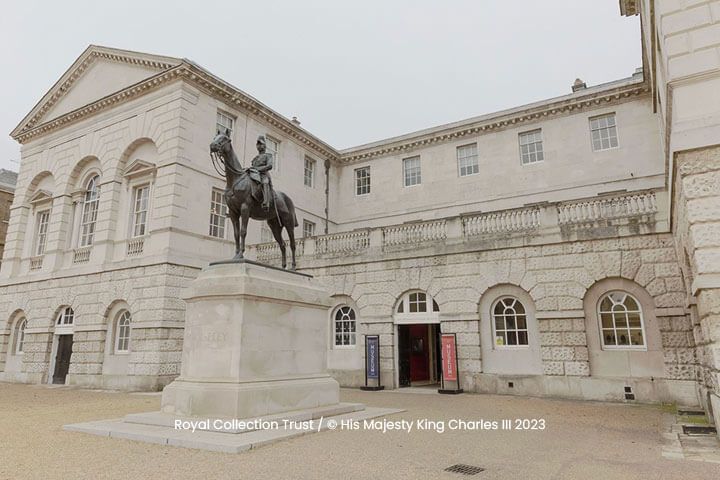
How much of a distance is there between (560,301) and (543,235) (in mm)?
2094

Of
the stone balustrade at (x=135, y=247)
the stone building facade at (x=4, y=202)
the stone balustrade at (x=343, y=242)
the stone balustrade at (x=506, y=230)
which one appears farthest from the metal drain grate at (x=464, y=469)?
the stone building facade at (x=4, y=202)

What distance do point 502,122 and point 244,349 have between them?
59.9ft

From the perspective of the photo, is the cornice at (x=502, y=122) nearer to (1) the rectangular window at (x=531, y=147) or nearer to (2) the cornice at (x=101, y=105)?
(1) the rectangular window at (x=531, y=147)

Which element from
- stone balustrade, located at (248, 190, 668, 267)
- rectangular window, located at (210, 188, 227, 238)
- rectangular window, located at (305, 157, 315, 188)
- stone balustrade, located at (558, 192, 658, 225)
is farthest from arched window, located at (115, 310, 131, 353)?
stone balustrade, located at (558, 192, 658, 225)

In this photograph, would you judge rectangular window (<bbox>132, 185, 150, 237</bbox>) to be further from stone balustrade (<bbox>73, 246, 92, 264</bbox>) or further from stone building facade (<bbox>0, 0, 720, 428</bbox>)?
stone balustrade (<bbox>73, 246, 92, 264</bbox>)

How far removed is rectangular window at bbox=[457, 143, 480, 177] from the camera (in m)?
23.0

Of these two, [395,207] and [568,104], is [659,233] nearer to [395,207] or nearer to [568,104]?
[568,104]

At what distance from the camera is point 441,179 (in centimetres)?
2358

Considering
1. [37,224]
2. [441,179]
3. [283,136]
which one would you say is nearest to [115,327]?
[37,224]

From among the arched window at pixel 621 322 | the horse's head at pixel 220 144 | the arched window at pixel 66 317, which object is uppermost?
the horse's head at pixel 220 144

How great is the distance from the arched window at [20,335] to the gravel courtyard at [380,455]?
14.8 m

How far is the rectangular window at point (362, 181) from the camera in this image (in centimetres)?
2619

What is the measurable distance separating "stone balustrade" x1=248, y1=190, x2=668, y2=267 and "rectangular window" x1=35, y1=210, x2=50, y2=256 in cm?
1232

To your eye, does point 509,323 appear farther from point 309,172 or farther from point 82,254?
point 82,254
